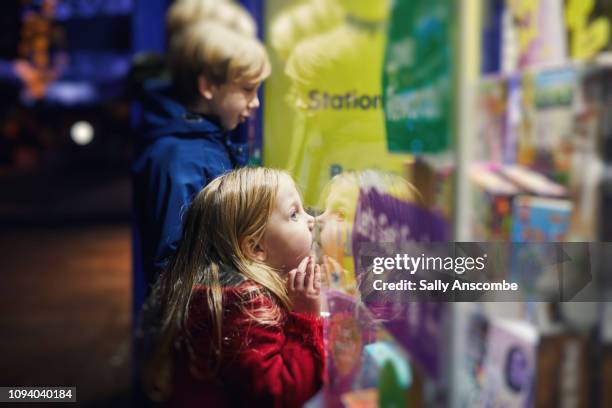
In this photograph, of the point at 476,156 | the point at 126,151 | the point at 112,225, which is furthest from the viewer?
the point at 126,151

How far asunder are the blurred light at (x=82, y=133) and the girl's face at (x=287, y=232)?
12710 mm

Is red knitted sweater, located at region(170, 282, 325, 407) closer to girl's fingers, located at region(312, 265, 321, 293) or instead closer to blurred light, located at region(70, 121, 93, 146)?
girl's fingers, located at region(312, 265, 321, 293)

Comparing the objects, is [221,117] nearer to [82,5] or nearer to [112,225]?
[82,5]

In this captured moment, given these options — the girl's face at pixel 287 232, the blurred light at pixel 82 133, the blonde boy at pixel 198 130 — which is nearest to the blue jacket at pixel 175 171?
the blonde boy at pixel 198 130

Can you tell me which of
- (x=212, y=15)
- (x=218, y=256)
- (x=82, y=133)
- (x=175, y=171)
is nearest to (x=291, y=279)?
(x=218, y=256)

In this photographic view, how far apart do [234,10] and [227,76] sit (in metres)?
0.25

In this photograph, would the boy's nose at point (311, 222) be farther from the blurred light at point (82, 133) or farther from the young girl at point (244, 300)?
the blurred light at point (82, 133)

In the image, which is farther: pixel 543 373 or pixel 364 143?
pixel 543 373

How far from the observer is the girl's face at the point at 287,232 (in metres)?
0.98

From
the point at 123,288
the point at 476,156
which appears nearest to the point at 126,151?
the point at 123,288

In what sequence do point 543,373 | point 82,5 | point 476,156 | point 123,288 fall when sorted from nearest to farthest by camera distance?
point 543,373 < point 476,156 < point 123,288 < point 82,5

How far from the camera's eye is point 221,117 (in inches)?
41.4

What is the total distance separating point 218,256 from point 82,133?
12685 mm

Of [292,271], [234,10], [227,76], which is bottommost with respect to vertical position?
[292,271]
